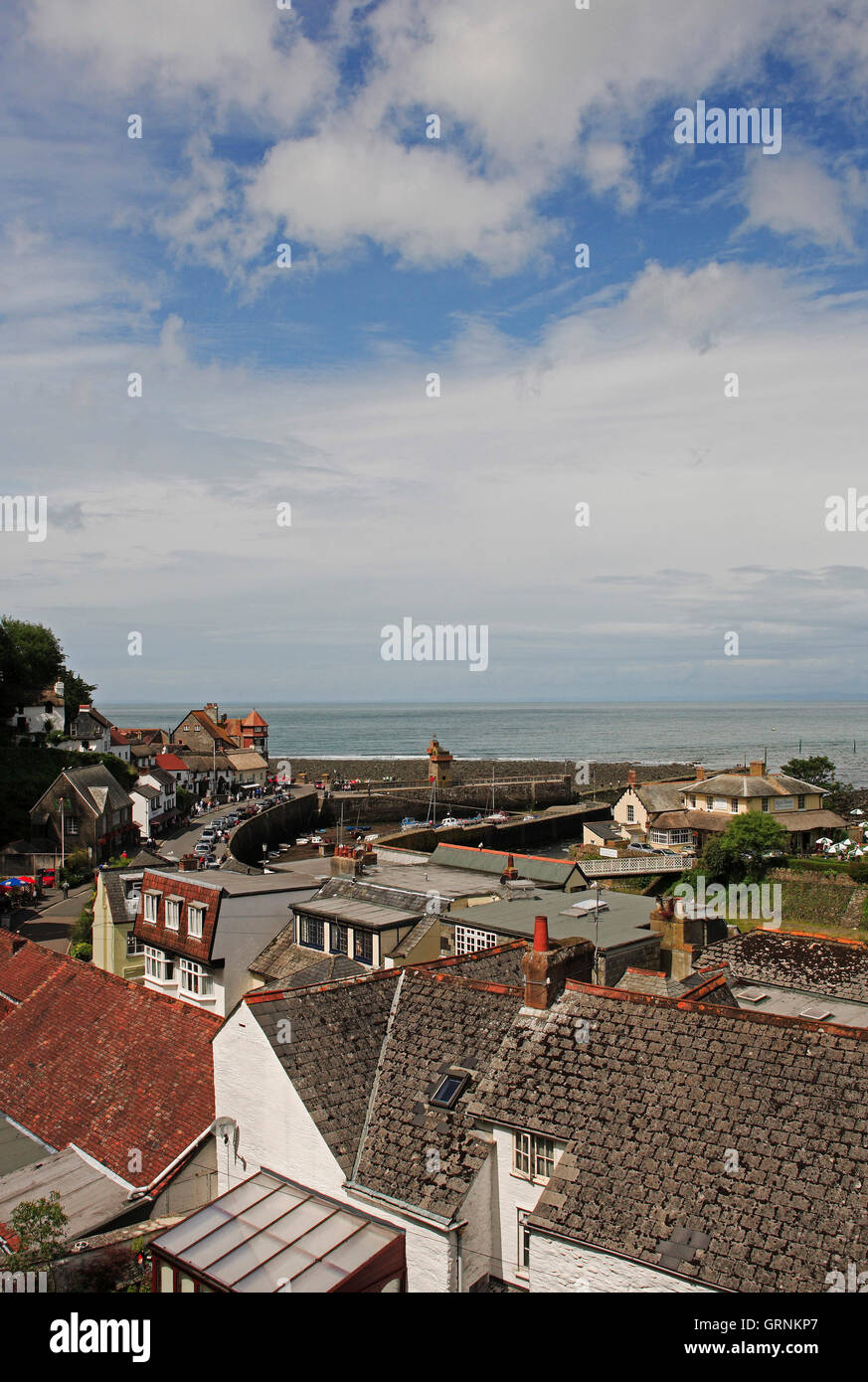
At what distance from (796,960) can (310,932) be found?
12.8 metres

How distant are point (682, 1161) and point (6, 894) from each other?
44209mm

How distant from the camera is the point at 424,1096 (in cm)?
1400

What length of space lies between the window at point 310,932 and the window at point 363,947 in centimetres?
137

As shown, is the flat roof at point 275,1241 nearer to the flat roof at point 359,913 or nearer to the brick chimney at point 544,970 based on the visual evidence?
the brick chimney at point 544,970

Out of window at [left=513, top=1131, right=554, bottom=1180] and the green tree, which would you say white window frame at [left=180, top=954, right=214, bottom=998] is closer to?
window at [left=513, top=1131, right=554, bottom=1180]

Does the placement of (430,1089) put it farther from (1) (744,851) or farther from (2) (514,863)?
(1) (744,851)

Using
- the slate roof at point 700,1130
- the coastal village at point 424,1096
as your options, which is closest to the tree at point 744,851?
the coastal village at point 424,1096

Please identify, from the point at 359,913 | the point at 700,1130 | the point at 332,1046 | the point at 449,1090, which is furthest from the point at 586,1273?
the point at 359,913

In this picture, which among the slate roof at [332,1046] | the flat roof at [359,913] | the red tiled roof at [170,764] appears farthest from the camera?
the red tiled roof at [170,764]

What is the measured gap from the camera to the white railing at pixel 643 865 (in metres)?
59.7

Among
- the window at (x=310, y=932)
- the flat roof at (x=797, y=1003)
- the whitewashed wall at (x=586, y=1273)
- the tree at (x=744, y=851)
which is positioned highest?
the window at (x=310, y=932)

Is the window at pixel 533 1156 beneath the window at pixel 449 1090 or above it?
beneath

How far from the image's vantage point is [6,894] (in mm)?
47156
